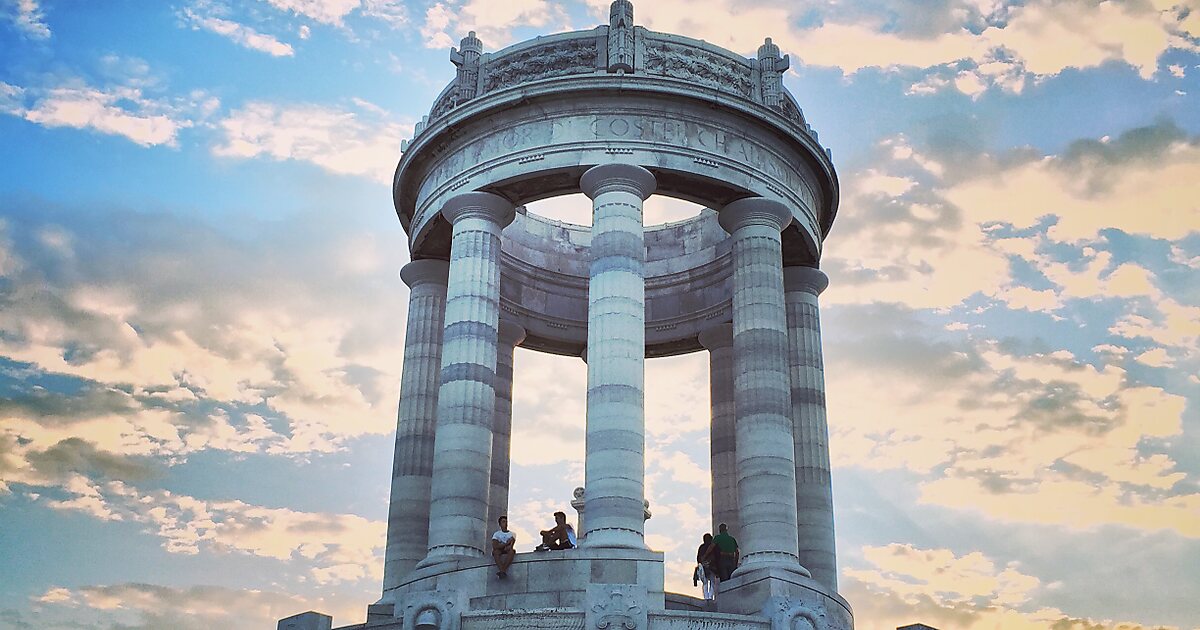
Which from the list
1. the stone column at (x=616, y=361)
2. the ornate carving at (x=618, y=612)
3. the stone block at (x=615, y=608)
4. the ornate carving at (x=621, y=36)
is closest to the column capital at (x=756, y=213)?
the stone column at (x=616, y=361)

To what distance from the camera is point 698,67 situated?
4278 cm

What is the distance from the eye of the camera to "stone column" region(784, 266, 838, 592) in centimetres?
4247

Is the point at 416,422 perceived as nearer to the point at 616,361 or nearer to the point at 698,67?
the point at 616,361

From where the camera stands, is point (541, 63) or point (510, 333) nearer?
point (541, 63)

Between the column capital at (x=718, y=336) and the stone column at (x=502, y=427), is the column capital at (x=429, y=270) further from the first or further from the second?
the column capital at (x=718, y=336)

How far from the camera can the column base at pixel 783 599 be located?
31828mm

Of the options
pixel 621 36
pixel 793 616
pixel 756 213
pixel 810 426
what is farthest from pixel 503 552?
pixel 621 36

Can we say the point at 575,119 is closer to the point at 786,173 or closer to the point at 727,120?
the point at 727,120

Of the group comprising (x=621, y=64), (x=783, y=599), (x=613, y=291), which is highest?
(x=621, y=64)

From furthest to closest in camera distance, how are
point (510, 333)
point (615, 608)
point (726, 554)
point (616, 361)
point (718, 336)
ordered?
point (510, 333) < point (718, 336) < point (726, 554) < point (616, 361) < point (615, 608)

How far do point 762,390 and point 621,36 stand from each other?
13450 millimetres

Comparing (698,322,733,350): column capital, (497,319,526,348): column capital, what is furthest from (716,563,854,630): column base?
(497,319,526,348): column capital

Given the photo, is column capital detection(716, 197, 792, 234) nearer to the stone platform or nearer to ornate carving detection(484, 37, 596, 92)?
ornate carving detection(484, 37, 596, 92)

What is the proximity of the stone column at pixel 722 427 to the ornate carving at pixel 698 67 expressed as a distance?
1235cm
